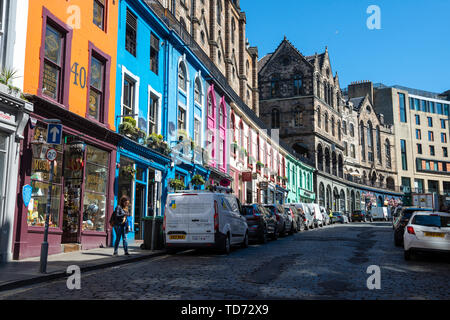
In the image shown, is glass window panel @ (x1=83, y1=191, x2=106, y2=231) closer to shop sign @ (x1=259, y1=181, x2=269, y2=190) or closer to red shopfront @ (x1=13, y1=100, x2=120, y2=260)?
red shopfront @ (x1=13, y1=100, x2=120, y2=260)

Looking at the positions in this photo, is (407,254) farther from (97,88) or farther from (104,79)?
(104,79)

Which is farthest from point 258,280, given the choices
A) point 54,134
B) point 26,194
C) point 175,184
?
point 175,184

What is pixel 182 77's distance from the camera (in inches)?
958

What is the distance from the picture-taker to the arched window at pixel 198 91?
26209 mm

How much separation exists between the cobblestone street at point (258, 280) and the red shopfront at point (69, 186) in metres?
3.22

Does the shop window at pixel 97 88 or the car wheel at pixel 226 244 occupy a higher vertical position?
the shop window at pixel 97 88

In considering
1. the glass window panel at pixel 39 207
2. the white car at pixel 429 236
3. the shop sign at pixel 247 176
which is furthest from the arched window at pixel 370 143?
the glass window panel at pixel 39 207

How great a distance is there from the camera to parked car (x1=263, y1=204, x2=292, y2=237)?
22.2 meters

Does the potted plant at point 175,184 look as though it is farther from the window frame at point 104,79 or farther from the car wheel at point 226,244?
the car wheel at point 226,244

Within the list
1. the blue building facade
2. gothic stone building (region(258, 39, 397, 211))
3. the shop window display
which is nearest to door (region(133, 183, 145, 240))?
the blue building facade

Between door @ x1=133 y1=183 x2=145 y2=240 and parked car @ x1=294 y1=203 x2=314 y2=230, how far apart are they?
14648mm

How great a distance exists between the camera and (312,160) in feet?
197

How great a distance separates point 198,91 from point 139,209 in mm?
9856
